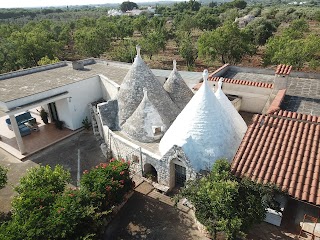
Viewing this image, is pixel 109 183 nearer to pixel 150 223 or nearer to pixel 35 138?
pixel 150 223

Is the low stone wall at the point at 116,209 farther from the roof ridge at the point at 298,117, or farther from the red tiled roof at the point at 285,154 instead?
the roof ridge at the point at 298,117

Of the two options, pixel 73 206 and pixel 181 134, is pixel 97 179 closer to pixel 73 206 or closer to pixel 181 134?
pixel 73 206

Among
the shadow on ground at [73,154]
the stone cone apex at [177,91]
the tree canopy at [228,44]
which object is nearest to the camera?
the shadow on ground at [73,154]

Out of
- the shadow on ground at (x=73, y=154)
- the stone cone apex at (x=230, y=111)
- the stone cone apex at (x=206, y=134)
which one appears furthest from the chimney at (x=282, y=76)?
the shadow on ground at (x=73, y=154)

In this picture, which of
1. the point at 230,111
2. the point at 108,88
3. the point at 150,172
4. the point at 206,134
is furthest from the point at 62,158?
the point at 230,111

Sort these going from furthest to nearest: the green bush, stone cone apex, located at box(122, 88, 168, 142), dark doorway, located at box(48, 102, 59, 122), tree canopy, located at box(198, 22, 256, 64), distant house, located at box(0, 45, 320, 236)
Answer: tree canopy, located at box(198, 22, 256, 64) < dark doorway, located at box(48, 102, 59, 122) < stone cone apex, located at box(122, 88, 168, 142) < distant house, located at box(0, 45, 320, 236) < the green bush

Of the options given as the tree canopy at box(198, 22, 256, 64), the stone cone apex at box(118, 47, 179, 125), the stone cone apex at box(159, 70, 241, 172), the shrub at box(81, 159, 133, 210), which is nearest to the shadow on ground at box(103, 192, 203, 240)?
the shrub at box(81, 159, 133, 210)

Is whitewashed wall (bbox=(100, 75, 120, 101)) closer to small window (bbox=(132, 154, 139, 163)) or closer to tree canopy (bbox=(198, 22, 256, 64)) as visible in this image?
small window (bbox=(132, 154, 139, 163))
